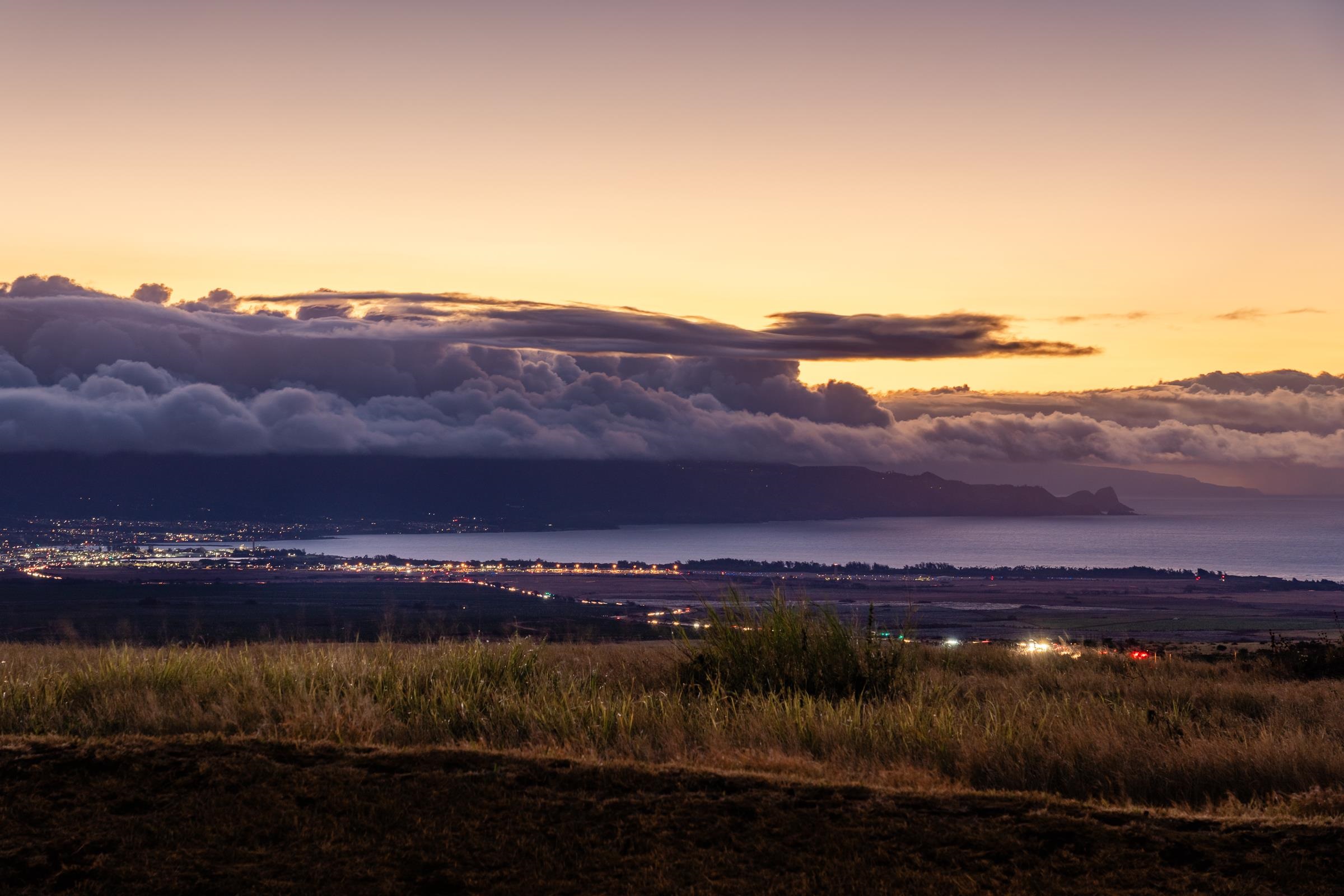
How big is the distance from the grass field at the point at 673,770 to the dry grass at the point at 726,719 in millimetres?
39

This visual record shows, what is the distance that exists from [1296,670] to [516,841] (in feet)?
56.6

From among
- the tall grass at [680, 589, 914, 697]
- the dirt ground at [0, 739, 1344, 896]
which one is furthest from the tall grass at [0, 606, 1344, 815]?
the dirt ground at [0, 739, 1344, 896]

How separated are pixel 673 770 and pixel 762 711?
3.38 meters

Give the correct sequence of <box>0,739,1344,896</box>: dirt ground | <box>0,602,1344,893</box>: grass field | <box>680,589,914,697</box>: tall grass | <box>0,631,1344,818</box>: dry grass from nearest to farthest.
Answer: <box>0,739,1344,896</box>: dirt ground
<box>0,602,1344,893</box>: grass field
<box>0,631,1344,818</box>: dry grass
<box>680,589,914,697</box>: tall grass

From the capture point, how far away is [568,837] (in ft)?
20.3

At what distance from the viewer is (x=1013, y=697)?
1353cm

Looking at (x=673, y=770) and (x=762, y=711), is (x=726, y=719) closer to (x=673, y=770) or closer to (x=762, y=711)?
(x=762, y=711)

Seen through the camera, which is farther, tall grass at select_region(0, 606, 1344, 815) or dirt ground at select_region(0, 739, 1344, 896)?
tall grass at select_region(0, 606, 1344, 815)

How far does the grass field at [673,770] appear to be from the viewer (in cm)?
581

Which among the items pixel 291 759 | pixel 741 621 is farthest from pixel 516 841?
pixel 741 621

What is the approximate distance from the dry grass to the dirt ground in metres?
1.06

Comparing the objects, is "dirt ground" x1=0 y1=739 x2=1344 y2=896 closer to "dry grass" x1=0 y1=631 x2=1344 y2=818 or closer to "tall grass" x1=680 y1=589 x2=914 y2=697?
"dry grass" x1=0 y1=631 x2=1344 y2=818

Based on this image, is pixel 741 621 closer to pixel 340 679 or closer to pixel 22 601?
pixel 340 679

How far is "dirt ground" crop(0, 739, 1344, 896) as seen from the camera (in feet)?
18.2
